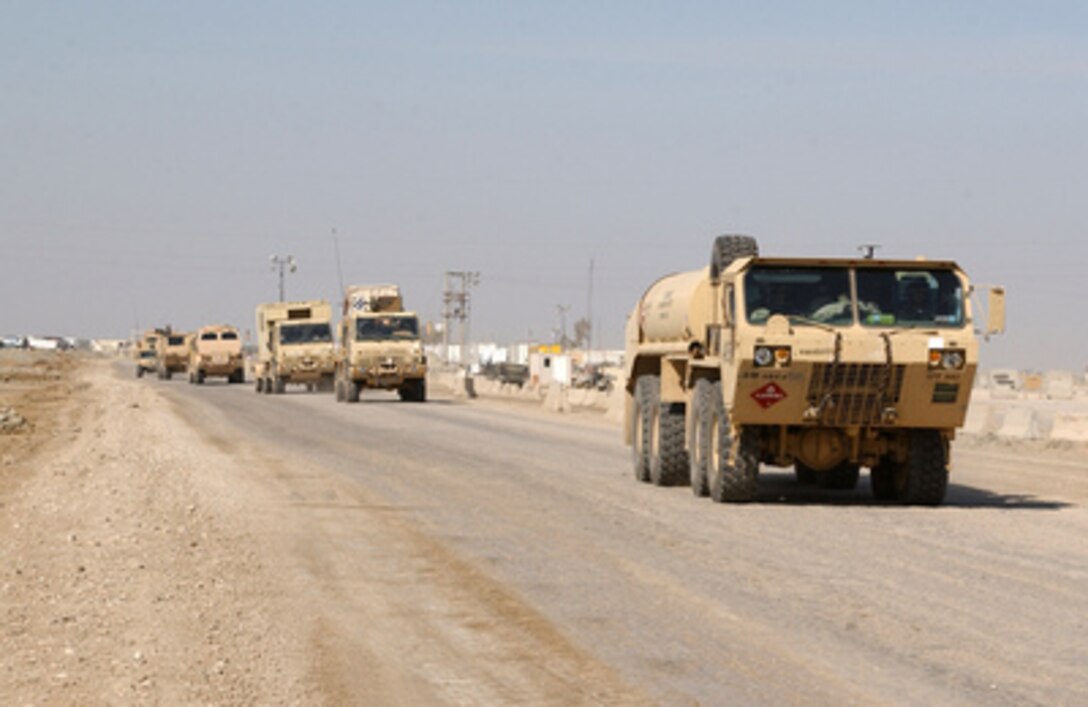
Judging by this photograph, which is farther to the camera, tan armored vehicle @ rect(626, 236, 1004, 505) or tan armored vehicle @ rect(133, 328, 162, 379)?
tan armored vehicle @ rect(133, 328, 162, 379)

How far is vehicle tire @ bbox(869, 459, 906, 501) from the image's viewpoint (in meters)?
18.6

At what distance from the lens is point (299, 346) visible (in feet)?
191

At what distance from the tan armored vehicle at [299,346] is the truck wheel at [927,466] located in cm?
4084

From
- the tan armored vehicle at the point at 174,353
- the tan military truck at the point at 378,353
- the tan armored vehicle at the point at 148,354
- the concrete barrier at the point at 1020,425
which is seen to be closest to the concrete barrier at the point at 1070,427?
the concrete barrier at the point at 1020,425

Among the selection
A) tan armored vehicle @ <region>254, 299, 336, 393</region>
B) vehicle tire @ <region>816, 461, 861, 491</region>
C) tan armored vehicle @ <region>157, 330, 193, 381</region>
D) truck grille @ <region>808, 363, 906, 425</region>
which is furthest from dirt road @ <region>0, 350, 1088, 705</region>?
tan armored vehicle @ <region>157, 330, 193, 381</region>

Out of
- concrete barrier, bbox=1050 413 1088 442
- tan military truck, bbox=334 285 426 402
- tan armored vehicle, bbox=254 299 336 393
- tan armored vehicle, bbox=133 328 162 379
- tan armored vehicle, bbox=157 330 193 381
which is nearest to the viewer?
concrete barrier, bbox=1050 413 1088 442

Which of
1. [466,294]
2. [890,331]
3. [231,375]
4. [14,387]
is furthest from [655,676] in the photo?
[466,294]

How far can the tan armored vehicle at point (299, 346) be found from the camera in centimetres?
5806

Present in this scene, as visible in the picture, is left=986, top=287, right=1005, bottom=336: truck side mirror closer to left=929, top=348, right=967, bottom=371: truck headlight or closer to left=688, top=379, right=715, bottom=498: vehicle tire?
left=929, top=348, right=967, bottom=371: truck headlight

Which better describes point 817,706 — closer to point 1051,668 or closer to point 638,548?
point 1051,668

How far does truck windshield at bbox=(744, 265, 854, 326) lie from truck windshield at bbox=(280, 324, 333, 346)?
41920mm

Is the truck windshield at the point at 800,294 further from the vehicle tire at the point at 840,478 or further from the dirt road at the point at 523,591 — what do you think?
the vehicle tire at the point at 840,478

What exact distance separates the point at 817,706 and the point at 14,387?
62054 millimetres

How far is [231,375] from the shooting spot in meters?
75.4
